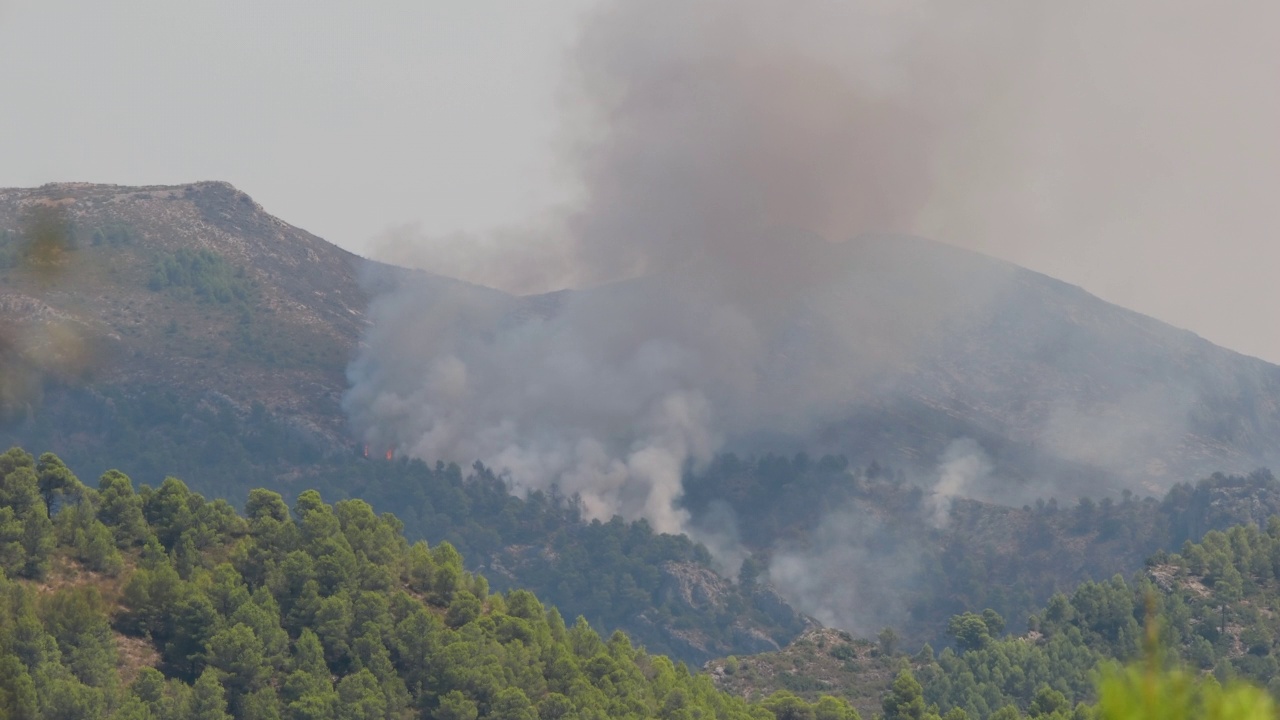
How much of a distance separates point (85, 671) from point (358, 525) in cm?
3736

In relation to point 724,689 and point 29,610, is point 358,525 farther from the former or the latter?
point 724,689

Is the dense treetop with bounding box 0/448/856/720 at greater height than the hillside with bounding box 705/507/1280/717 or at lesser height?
lesser

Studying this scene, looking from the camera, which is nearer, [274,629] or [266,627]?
[266,627]

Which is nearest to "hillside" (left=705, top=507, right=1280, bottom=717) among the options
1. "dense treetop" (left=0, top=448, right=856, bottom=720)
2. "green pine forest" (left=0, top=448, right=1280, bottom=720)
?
"green pine forest" (left=0, top=448, right=1280, bottom=720)

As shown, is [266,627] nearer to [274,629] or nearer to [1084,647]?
[274,629]

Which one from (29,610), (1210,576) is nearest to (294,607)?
(29,610)

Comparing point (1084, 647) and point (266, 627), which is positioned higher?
point (1084, 647)

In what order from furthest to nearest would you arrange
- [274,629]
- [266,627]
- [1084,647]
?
[1084,647] → [274,629] → [266,627]

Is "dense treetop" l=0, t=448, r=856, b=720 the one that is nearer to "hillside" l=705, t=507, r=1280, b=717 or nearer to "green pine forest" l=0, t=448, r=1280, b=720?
"green pine forest" l=0, t=448, r=1280, b=720

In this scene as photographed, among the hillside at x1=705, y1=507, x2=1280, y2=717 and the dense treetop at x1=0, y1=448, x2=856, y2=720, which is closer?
the dense treetop at x1=0, y1=448, x2=856, y2=720

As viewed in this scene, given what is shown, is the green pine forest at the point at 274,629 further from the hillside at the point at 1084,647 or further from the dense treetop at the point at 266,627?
the hillside at the point at 1084,647

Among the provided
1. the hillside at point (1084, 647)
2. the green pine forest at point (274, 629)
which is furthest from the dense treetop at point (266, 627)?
the hillside at point (1084, 647)

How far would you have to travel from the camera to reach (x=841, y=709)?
134 metres

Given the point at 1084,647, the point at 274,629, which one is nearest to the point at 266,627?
the point at 274,629
